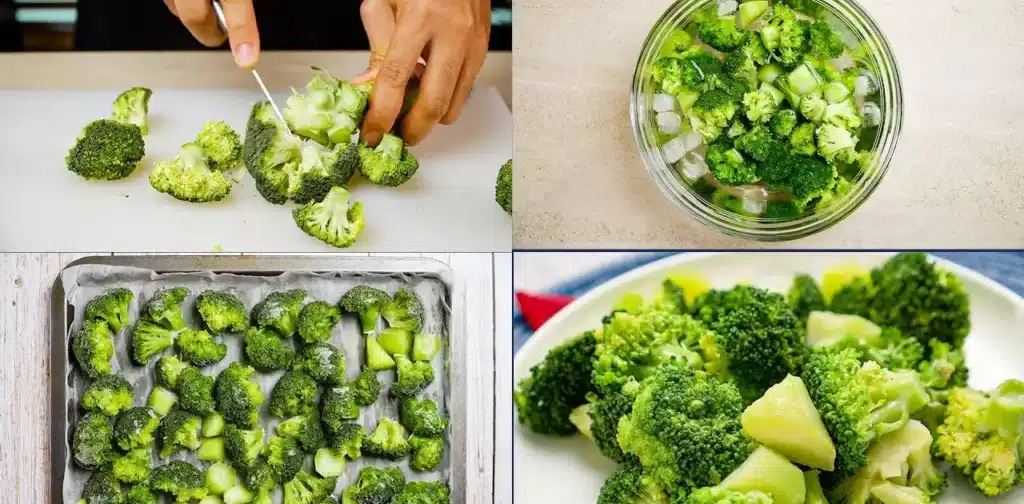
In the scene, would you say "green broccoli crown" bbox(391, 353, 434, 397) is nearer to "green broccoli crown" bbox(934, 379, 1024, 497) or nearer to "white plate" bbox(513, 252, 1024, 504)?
"white plate" bbox(513, 252, 1024, 504)

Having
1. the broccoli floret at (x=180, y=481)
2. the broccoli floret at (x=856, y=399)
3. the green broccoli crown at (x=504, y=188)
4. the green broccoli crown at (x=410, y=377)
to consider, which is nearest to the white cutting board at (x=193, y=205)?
the green broccoli crown at (x=504, y=188)

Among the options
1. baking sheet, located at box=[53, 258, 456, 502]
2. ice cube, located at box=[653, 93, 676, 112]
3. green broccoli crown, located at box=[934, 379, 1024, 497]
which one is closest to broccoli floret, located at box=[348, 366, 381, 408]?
baking sheet, located at box=[53, 258, 456, 502]

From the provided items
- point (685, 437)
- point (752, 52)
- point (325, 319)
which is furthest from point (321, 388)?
point (752, 52)

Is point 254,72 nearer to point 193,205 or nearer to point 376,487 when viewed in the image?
point 193,205

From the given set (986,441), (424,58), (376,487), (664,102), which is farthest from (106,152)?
(986,441)

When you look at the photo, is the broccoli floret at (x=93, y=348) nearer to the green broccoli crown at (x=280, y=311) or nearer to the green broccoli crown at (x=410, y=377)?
the green broccoli crown at (x=280, y=311)
